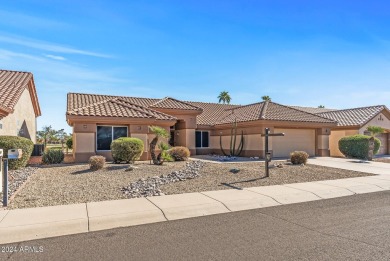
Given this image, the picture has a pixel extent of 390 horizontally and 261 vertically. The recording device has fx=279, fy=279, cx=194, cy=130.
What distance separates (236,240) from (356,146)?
2092 cm

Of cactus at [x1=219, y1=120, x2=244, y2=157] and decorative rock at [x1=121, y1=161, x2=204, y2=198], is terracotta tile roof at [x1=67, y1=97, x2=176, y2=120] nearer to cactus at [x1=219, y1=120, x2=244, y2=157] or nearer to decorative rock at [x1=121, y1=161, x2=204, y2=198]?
cactus at [x1=219, y1=120, x2=244, y2=157]

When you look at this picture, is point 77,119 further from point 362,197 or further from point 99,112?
point 362,197

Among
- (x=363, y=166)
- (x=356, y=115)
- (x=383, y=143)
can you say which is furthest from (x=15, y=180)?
(x=383, y=143)

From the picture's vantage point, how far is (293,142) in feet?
77.5

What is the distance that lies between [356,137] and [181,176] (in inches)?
688

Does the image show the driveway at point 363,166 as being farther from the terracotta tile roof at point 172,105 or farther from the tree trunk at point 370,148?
the terracotta tile roof at point 172,105

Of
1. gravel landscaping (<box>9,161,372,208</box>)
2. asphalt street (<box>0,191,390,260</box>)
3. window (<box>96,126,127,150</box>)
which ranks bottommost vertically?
asphalt street (<box>0,191,390,260</box>)

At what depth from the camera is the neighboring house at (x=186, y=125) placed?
17766 millimetres

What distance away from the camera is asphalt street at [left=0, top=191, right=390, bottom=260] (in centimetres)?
462

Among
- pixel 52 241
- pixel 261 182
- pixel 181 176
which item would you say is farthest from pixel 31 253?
pixel 261 182

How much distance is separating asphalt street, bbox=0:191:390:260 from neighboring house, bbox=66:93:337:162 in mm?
12952

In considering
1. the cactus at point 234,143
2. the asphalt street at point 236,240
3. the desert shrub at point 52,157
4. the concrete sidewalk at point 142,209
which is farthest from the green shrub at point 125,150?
the asphalt street at point 236,240

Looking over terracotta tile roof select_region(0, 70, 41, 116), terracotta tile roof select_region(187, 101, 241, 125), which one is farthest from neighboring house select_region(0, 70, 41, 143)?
terracotta tile roof select_region(187, 101, 241, 125)

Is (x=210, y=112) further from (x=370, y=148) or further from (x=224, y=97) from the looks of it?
(x=224, y=97)
